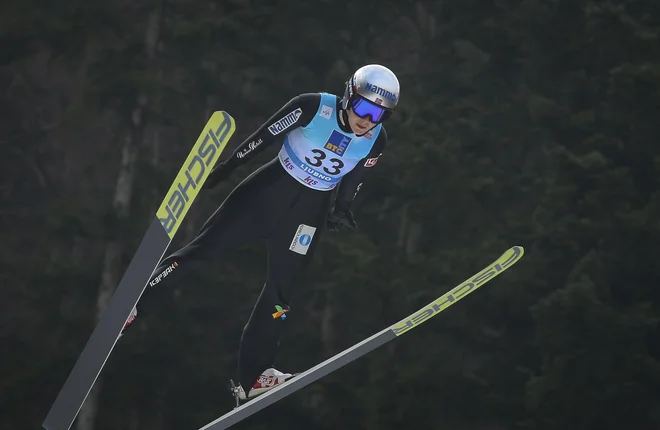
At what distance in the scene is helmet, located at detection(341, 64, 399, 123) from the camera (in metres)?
4.62

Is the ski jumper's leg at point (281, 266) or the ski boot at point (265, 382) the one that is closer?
the ski jumper's leg at point (281, 266)

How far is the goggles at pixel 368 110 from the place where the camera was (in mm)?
4637

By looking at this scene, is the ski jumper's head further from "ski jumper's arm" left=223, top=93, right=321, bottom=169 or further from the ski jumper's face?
"ski jumper's arm" left=223, top=93, right=321, bottom=169

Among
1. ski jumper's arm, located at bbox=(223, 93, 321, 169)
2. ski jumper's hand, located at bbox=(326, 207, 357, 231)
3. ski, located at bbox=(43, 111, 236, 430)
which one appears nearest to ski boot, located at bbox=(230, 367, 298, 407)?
ski jumper's hand, located at bbox=(326, 207, 357, 231)

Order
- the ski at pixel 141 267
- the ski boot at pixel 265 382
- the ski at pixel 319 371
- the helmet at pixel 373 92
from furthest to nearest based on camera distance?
the ski boot at pixel 265 382 → the ski at pixel 319 371 → the helmet at pixel 373 92 → the ski at pixel 141 267

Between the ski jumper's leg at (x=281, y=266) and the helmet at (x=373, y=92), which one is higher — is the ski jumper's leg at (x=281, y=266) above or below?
below

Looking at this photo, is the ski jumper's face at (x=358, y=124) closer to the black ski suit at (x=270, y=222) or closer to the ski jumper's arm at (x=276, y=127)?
the black ski suit at (x=270, y=222)

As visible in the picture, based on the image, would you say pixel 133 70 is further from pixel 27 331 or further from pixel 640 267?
pixel 640 267

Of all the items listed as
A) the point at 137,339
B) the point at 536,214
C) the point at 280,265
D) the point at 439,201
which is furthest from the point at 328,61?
the point at 280,265

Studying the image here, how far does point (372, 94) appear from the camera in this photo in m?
4.62

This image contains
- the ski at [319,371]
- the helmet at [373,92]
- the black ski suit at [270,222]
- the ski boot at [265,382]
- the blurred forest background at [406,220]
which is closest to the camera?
the helmet at [373,92]

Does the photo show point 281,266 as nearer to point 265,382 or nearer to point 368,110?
point 265,382

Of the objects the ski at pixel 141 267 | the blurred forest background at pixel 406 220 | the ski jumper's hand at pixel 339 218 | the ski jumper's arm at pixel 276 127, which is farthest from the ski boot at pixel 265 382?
the blurred forest background at pixel 406 220

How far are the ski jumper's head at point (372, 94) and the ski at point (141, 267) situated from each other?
2.31 feet
